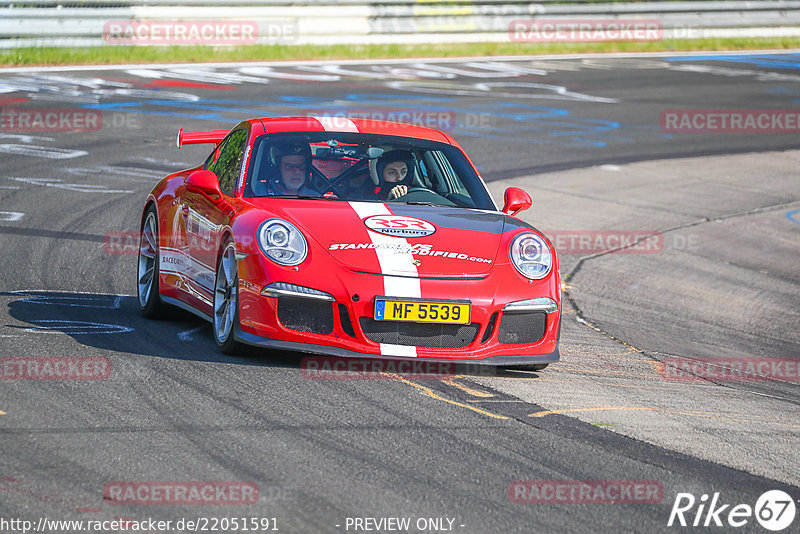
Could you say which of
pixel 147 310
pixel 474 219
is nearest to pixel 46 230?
pixel 147 310

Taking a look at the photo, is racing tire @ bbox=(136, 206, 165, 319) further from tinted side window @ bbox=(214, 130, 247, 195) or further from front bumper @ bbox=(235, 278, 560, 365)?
front bumper @ bbox=(235, 278, 560, 365)

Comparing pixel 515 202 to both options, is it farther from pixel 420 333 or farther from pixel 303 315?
pixel 303 315

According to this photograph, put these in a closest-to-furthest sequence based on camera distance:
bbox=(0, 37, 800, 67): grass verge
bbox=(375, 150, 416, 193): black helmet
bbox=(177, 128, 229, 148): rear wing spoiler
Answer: bbox=(375, 150, 416, 193): black helmet < bbox=(177, 128, 229, 148): rear wing spoiler < bbox=(0, 37, 800, 67): grass verge

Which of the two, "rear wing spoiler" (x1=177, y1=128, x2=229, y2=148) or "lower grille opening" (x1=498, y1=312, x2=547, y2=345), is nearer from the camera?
"lower grille opening" (x1=498, y1=312, x2=547, y2=345)

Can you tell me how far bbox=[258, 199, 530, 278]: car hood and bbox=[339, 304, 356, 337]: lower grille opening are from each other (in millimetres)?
222

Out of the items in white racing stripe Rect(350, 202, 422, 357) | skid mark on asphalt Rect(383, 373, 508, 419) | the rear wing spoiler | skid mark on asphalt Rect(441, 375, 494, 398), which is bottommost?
skid mark on asphalt Rect(441, 375, 494, 398)

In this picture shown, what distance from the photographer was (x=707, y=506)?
4.23 meters

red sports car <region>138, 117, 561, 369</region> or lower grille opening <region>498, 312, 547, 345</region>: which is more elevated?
red sports car <region>138, 117, 561, 369</region>

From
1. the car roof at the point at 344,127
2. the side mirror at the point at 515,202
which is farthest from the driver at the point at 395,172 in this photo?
the side mirror at the point at 515,202

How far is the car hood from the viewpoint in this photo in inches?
237

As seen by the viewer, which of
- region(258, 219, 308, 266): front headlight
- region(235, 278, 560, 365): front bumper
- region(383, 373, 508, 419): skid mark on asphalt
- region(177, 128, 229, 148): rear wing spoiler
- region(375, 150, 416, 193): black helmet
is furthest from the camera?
region(177, 128, 229, 148): rear wing spoiler

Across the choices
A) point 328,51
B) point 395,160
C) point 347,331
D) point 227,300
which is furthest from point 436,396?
point 328,51

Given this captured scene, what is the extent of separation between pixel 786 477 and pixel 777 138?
1426 cm

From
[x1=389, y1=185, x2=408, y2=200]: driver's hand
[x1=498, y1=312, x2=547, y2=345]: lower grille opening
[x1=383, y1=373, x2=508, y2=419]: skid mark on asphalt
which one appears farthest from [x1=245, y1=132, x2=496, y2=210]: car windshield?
[x1=383, y1=373, x2=508, y2=419]: skid mark on asphalt
